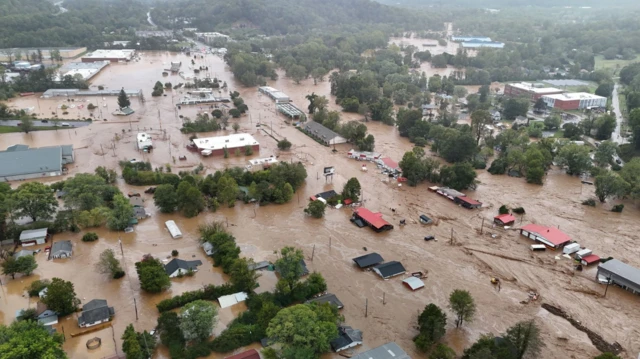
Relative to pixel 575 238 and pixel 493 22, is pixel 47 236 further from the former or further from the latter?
pixel 493 22

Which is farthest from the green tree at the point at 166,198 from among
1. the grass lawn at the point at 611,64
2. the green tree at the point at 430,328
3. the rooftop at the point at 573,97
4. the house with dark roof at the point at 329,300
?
the grass lawn at the point at 611,64

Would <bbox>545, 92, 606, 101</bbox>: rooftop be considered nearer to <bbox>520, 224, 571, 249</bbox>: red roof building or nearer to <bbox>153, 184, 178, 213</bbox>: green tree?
<bbox>520, 224, 571, 249</bbox>: red roof building

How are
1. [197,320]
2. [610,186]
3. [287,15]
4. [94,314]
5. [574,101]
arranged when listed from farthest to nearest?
[287,15]
[574,101]
[610,186]
[94,314]
[197,320]

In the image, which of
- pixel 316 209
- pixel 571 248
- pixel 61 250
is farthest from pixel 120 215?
pixel 571 248

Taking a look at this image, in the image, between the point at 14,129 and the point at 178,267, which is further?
the point at 14,129

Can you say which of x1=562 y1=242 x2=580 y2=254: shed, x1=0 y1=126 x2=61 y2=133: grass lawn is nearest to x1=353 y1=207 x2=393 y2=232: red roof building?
x1=562 y1=242 x2=580 y2=254: shed

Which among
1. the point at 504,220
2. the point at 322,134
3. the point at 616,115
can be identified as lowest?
the point at 504,220

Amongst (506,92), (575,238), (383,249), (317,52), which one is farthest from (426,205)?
(317,52)

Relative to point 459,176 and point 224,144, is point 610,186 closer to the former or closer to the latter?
point 459,176

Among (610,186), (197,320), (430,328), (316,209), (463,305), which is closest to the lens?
(197,320)
